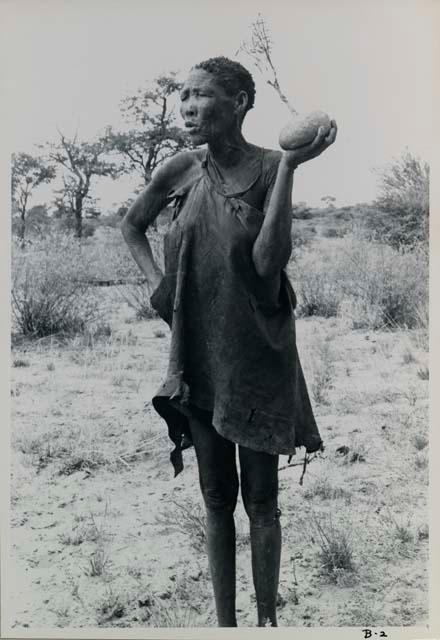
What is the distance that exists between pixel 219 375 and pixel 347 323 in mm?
2015

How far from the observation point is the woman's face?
9.56 feet

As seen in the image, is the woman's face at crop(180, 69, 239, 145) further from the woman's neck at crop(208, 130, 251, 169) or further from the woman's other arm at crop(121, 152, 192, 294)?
the woman's other arm at crop(121, 152, 192, 294)

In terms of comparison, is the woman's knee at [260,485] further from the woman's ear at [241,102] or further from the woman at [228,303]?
the woman's ear at [241,102]

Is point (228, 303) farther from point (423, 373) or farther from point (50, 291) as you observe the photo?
point (50, 291)

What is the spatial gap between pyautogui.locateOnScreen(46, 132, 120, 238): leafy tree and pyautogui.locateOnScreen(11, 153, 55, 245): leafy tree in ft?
0.23

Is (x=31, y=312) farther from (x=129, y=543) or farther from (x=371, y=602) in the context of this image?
(x=371, y=602)

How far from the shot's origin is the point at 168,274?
3.06 meters

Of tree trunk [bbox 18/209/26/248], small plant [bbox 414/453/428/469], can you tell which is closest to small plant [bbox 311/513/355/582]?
small plant [bbox 414/453/428/469]

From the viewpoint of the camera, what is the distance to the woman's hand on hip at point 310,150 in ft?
8.98

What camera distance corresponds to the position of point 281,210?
2787mm

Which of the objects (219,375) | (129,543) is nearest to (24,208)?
(129,543)

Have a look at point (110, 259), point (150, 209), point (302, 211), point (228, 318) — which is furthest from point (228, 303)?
point (110, 259)

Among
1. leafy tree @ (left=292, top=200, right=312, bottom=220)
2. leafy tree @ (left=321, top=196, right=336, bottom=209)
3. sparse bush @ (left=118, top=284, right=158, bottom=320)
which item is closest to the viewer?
leafy tree @ (left=321, top=196, right=336, bottom=209)

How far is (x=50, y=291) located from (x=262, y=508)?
231 centimetres
